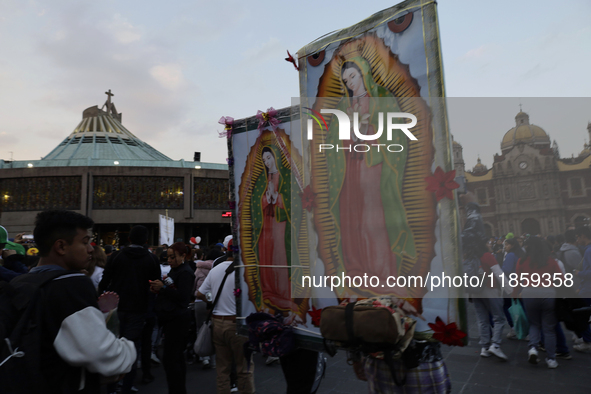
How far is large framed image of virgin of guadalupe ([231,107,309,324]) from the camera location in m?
2.93

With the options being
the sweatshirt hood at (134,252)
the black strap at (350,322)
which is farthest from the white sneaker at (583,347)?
the sweatshirt hood at (134,252)

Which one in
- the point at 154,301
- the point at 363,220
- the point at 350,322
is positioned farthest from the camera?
the point at 154,301

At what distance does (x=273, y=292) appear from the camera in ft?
10.4

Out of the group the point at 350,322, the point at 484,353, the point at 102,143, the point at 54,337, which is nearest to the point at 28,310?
the point at 54,337

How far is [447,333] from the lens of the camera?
2014 mm

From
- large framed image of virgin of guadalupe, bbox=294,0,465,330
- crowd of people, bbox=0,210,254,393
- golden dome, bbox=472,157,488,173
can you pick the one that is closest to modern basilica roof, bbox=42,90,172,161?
crowd of people, bbox=0,210,254,393

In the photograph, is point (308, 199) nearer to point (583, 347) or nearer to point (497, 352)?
point (497, 352)

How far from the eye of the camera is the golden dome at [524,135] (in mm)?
2052

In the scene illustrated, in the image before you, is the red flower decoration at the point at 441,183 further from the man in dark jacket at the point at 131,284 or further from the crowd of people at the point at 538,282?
the man in dark jacket at the point at 131,284

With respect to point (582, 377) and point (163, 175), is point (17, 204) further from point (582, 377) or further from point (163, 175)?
point (582, 377)

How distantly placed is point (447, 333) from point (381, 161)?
1.06 m

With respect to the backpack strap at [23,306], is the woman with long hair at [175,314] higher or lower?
lower

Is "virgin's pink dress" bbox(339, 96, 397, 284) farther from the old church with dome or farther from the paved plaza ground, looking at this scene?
the paved plaza ground

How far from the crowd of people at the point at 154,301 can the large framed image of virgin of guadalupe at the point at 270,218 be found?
454mm
